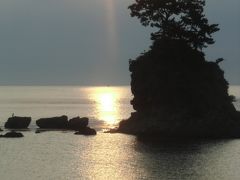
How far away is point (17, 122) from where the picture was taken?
11950 centimetres

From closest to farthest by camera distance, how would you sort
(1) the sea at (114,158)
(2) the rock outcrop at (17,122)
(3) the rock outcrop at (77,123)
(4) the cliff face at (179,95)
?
(1) the sea at (114,158) < (4) the cliff face at (179,95) < (3) the rock outcrop at (77,123) < (2) the rock outcrop at (17,122)

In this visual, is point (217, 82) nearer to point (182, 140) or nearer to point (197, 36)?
point (197, 36)

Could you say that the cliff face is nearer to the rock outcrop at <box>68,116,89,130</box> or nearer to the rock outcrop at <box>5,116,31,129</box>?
the rock outcrop at <box>68,116,89,130</box>

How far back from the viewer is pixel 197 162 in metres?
73.5

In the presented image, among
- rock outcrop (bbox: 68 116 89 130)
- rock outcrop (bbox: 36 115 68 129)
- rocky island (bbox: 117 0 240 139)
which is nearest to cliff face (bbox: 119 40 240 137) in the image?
rocky island (bbox: 117 0 240 139)

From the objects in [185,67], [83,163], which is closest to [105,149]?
[83,163]

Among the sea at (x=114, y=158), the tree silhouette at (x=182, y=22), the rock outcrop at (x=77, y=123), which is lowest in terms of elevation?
the sea at (x=114, y=158)

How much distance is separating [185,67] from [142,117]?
1159 cm

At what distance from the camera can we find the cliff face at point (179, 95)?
98625mm

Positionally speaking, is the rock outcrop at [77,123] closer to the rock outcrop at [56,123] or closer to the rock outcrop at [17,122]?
the rock outcrop at [56,123]

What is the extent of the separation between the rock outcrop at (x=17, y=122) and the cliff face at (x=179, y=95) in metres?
21.6

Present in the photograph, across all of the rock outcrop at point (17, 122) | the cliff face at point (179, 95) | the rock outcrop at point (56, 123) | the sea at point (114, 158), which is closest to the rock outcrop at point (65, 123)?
the rock outcrop at point (56, 123)

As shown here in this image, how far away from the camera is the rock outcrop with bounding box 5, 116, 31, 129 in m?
119

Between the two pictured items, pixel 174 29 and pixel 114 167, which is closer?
pixel 114 167
